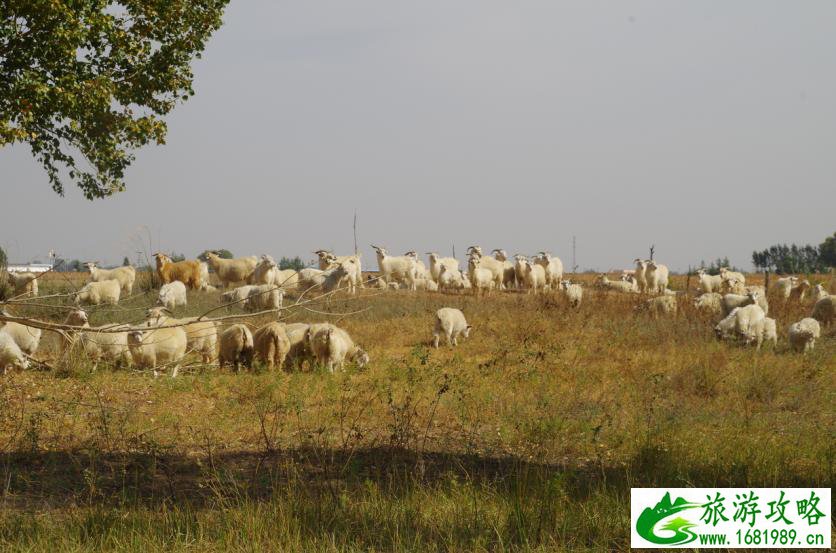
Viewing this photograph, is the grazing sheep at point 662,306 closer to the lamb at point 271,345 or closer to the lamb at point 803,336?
the lamb at point 803,336

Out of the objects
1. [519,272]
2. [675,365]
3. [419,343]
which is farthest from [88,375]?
[519,272]

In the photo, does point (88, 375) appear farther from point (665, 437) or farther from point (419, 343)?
point (665, 437)

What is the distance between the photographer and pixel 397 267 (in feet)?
106

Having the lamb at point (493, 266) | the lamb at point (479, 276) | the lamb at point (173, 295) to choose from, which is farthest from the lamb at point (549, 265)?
the lamb at point (173, 295)

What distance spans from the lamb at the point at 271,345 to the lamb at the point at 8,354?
3477mm

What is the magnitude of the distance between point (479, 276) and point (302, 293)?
23.5 meters

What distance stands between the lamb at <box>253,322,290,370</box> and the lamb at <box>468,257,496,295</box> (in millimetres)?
16005

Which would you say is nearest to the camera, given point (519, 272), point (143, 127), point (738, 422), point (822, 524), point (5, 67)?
point (822, 524)

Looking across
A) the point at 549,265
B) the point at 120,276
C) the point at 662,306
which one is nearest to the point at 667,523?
the point at 662,306

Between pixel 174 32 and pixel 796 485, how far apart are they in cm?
1320

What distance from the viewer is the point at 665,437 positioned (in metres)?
7.95

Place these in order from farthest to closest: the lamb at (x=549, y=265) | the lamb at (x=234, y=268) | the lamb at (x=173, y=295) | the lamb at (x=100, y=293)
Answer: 1. the lamb at (x=549, y=265)
2. the lamb at (x=234, y=268)
3. the lamb at (x=100, y=293)
4. the lamb at (x=173, y=295)

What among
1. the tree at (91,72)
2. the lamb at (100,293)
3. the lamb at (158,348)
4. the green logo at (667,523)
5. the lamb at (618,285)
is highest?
the tree at (91,72)

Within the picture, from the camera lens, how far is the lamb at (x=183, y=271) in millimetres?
29594
